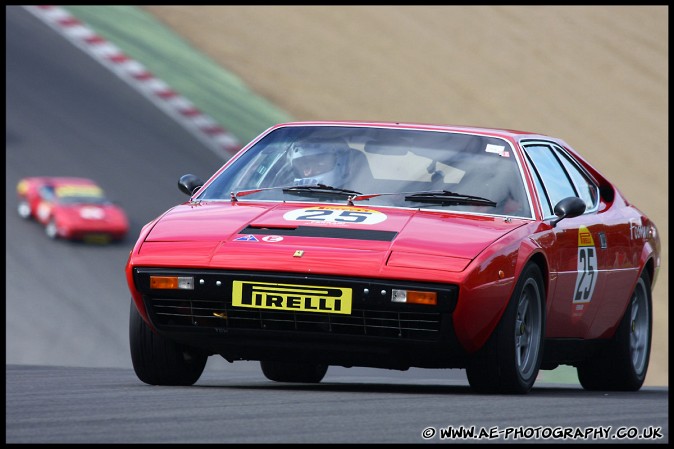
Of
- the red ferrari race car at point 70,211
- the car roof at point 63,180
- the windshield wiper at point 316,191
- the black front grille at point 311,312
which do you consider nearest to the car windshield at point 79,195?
the red ferrari race car at point 70,211

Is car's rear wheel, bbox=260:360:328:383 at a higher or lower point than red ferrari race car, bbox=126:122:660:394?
lower

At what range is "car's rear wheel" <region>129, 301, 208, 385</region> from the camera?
7027 mm

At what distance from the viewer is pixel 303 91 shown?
1006 inches

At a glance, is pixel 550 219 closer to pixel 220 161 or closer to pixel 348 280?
pixel 348 280

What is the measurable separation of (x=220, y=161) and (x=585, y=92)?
1024 cm

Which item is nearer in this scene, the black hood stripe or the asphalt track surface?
the asphalt track surface

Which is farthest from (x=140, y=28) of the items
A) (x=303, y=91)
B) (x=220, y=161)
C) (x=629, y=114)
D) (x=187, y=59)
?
(x=629, y=114)

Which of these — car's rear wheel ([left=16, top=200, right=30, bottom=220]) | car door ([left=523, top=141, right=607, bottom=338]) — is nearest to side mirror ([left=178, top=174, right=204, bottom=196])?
car door ([left=523, top=141, right=607, bottom=338])

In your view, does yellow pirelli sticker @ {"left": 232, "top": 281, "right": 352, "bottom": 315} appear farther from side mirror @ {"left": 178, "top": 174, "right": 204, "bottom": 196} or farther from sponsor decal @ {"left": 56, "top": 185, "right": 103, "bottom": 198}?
sponsor decal @ {"left": 56, "top": 185, "right": 103, "bottom": 198}

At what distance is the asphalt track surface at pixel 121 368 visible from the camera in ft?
17.3

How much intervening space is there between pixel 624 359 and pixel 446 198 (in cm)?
198

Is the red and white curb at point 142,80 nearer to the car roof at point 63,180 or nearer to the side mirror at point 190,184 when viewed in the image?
the car roof at point 63,180

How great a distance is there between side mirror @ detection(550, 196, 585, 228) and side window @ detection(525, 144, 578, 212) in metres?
0.09

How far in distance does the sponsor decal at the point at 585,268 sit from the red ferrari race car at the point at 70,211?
32.1ft
